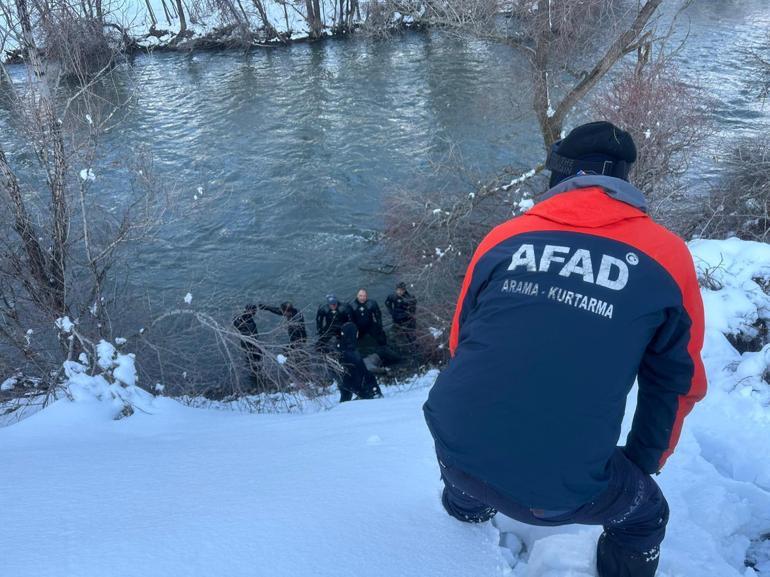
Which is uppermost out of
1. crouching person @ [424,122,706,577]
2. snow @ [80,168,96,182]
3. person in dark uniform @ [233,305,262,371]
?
crouching person @ [424,122,706,577]

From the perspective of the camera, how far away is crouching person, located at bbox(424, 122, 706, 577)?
1891 mm

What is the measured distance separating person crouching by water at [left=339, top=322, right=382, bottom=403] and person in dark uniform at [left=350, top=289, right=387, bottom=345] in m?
2.37

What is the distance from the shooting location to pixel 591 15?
490 inches

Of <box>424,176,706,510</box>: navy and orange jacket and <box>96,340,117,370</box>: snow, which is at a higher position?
<box>424,176,706,510</box>: navy and orange jacket

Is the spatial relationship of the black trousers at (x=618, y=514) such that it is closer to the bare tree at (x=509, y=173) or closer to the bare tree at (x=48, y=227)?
the bare tree at (x=48, y=227)

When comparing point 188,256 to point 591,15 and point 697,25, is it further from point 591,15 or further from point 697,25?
point 697,25

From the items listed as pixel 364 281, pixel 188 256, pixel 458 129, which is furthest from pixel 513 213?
pixel 188 256

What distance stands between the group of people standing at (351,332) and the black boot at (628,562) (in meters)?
5.64

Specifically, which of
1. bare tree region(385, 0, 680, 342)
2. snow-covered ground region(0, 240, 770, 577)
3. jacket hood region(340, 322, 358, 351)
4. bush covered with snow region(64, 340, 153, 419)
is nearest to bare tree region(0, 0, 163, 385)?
bush covered with snow region(64, 340, 153, 419)

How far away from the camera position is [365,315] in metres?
10.5

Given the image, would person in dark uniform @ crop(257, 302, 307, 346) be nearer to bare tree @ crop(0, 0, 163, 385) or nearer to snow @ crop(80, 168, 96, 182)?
bare tree @ crop(0, 0, 163, 385)

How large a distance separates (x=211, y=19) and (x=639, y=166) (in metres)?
24.2

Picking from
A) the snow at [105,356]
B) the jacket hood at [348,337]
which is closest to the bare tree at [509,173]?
the jacket hood at [348,337]

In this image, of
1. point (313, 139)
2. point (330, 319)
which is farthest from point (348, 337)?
point (313, 139)
